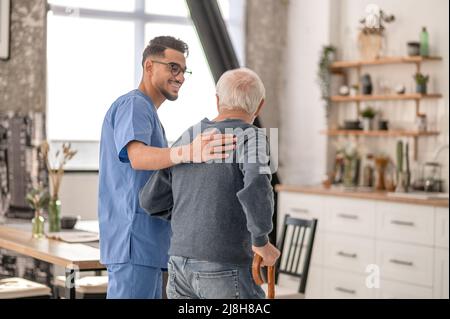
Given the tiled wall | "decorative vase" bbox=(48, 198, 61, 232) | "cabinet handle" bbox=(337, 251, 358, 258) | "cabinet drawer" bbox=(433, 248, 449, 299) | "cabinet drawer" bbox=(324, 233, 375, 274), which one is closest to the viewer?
"decorative vase" bbox=(48, 198, 61, 232)

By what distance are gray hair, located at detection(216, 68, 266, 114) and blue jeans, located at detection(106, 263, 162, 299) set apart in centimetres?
68

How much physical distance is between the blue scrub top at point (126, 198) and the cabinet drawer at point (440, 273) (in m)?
3.12

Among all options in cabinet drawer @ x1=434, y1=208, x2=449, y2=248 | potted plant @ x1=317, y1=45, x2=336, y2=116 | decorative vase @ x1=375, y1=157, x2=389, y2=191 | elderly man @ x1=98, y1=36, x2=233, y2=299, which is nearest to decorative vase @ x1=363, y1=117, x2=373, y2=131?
decorative vase @ x1=375, y1=157, x2=389, y2=191

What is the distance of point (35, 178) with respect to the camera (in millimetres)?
5902

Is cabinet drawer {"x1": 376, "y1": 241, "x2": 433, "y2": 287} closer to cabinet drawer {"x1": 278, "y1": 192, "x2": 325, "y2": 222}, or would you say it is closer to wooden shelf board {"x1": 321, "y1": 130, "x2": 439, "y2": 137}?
cabinet drawer {"x1": 278, "y1": 192, "x2": 325, "y2": 222}

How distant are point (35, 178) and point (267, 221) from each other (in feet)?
12.5

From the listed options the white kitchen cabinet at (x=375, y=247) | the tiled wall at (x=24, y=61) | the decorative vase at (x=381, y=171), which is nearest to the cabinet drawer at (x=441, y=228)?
the white kitchen cabinet at (x=375, y=247)

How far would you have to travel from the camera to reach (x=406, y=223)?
228 inches

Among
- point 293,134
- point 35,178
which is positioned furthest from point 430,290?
point 35,178

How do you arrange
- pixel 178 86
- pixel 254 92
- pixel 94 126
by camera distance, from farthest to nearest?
pixel 94 126, pixel 178 86, pixel 254 92

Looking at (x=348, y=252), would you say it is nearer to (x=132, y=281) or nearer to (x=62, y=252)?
(x=62, y=252)

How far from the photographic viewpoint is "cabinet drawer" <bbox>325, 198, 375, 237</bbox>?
606 cm
